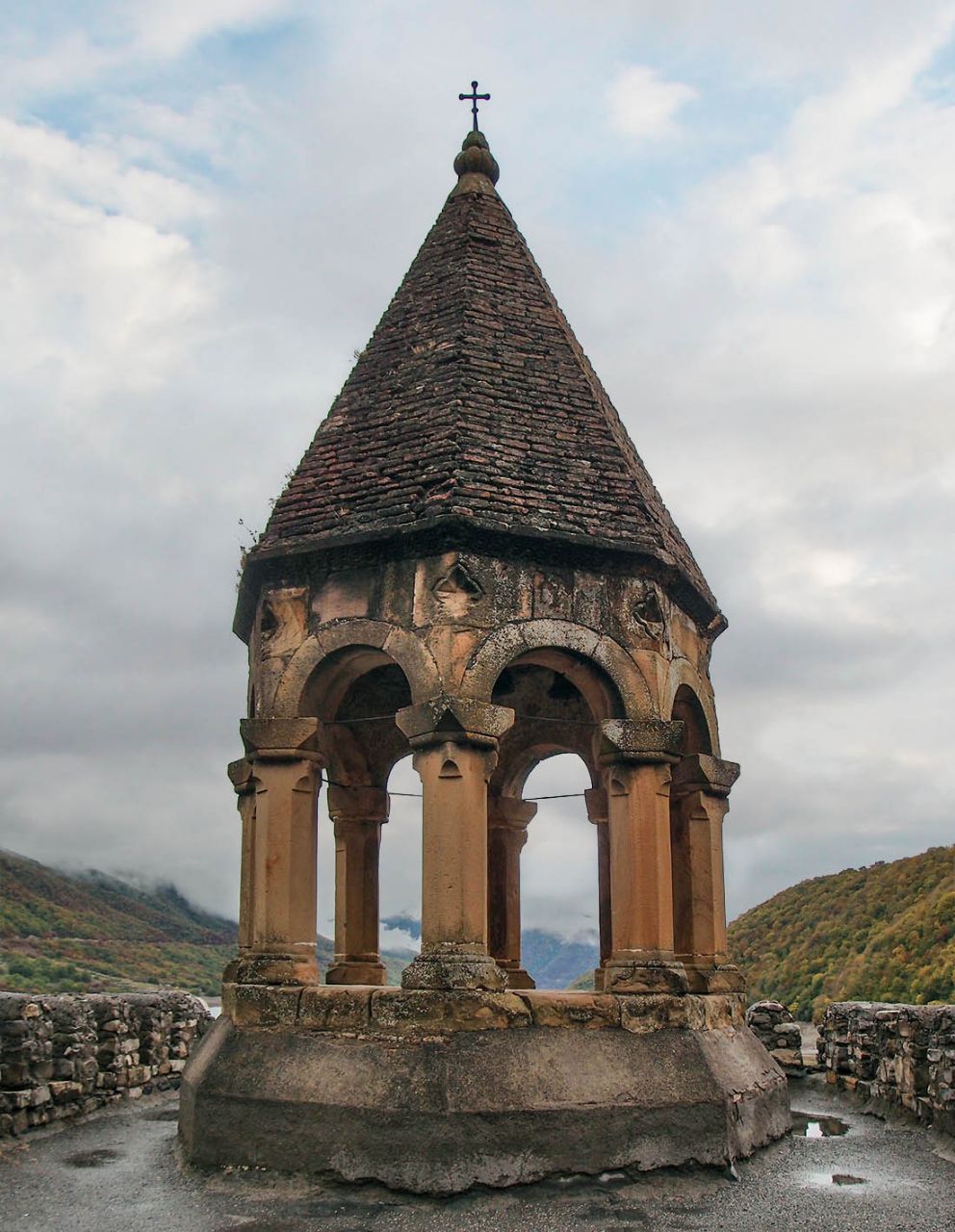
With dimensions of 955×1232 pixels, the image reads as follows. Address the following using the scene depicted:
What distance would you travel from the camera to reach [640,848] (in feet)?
27.2

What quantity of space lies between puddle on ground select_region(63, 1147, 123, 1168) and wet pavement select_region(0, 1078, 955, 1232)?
1cm

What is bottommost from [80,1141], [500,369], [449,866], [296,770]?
[80,1141]

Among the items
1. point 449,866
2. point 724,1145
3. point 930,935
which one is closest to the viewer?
point 724,1145

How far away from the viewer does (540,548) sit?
8.48 meters

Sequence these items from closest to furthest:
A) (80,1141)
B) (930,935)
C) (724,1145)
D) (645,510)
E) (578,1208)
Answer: (578,1208) < (724,1145) < (80,1141) < (645,510) < (930,935)

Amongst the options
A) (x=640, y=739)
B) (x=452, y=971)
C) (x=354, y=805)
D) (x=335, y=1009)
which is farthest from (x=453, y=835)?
(x=354, y=805)

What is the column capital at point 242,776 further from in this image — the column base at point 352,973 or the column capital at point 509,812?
the column capital at point 509,812

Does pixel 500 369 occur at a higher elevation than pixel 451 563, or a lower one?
higher

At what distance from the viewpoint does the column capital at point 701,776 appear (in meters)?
9.50

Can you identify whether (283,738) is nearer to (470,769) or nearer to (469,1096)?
(470,769)

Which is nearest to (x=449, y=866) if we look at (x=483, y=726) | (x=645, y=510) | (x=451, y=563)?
(x=483, y=726)

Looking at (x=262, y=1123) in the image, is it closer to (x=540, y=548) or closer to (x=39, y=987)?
(x=540, y=548)

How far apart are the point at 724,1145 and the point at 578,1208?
4.23 feet

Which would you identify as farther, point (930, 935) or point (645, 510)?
point (930, 935)
